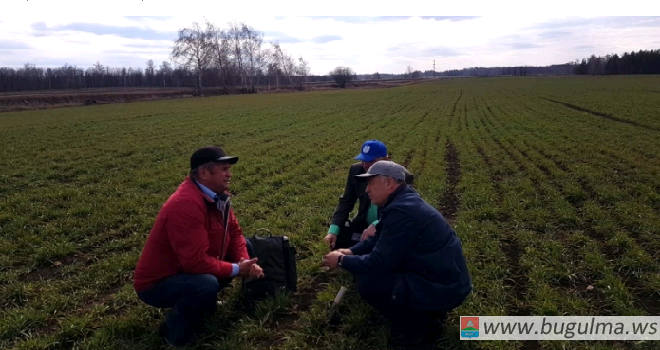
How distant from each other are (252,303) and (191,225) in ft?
4.04

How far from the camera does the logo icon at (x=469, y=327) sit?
364cm

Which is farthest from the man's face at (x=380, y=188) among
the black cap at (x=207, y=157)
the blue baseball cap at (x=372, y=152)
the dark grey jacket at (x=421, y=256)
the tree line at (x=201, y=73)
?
the tree line at (x=201, y=73)

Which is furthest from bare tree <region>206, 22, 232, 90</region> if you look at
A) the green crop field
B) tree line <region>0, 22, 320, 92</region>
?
the green crop field

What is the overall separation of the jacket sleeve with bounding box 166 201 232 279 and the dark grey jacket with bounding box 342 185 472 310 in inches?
54.9

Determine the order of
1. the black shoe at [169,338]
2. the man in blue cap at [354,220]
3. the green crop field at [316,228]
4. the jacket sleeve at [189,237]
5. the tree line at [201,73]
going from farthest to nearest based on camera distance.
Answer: the tree line at [201,73] < the man in blue cap at [354,220] < the green crop field at [316,228] < the black shoe at [169,338] < the jacket sleeve at [189,237]

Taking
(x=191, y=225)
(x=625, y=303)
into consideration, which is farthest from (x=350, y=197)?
(x=625, y=303)

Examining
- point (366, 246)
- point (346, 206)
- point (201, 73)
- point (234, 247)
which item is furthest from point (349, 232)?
point (201, 73)

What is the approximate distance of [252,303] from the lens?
4262 mm

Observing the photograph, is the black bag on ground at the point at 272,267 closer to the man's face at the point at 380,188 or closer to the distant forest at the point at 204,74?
the man's face at the point at 380,188

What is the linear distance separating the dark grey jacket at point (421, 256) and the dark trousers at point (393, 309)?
0.27 feet

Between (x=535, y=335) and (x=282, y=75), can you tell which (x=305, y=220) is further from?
(x=282, y=75)

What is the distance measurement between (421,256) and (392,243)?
253mm

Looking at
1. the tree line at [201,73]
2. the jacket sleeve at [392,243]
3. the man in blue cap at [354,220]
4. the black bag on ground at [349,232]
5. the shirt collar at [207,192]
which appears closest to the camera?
the jacket sleeve at [392,243]

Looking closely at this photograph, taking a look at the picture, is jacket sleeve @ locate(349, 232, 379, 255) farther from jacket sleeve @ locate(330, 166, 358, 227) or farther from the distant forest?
the distant forest
